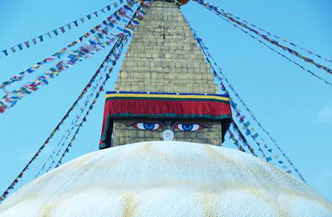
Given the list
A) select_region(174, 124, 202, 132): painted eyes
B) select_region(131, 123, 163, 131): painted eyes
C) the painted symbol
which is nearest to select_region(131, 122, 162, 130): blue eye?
select_region(131, 123, 163, 131): painted eyes

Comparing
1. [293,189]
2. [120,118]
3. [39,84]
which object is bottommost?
[120,118]

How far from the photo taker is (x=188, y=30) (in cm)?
1608

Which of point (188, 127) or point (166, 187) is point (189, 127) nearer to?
point (188, 127)

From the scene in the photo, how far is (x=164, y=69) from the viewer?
15.3m

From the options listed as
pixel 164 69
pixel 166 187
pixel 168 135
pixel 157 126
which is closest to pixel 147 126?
pixel 157 126

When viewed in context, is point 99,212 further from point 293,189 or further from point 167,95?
point 167,95

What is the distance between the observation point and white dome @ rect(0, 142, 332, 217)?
112 inches

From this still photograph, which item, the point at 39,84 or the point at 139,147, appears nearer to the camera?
the point at 139,147

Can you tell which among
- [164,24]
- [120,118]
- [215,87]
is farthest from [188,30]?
[120,118]

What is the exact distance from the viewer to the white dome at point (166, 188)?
2.83 meters

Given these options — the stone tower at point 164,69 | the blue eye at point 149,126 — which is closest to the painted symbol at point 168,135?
the stone tower at point 164,69

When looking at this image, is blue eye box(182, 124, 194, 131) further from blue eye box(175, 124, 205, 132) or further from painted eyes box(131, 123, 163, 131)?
painted eyes box(131, 123, 163, 131)

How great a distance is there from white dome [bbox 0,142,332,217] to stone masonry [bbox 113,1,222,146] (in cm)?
1084

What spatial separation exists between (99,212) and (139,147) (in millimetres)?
690
